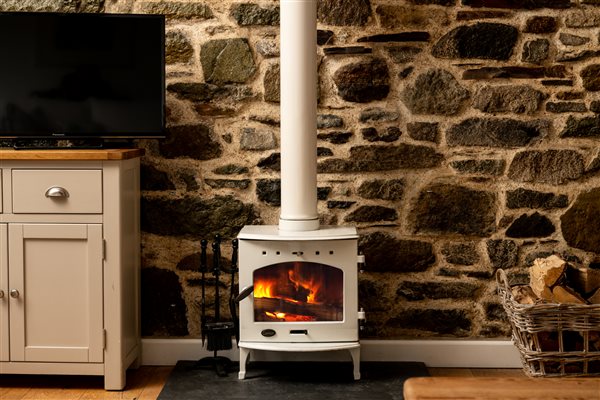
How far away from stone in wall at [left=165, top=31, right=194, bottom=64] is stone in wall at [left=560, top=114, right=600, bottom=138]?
1741 mm

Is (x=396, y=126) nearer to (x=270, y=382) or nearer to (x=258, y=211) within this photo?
(x=258, y=211)

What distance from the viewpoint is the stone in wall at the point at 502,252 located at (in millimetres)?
3844

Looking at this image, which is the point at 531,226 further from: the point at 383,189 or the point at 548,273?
the point at 383,189

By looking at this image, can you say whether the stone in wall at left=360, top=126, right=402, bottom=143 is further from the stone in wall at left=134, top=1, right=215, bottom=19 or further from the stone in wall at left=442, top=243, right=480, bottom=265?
the stone in wall at left=134, top=1, right=215, bottom=19

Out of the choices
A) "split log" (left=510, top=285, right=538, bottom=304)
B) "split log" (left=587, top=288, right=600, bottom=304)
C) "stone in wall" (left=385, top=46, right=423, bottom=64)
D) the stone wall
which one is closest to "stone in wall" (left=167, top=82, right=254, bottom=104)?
the stone wall

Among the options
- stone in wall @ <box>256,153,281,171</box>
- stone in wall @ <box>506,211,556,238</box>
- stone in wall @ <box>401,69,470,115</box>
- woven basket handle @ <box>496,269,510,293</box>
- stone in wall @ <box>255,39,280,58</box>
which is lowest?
woven basket handle @ <box>496,269,510,293</box>

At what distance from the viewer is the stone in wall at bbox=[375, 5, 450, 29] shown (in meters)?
3.79

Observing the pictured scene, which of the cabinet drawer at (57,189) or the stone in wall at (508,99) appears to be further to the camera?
the stone in wall at (508,99)

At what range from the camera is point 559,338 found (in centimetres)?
325

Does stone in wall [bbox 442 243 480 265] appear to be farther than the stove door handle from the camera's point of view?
Yes

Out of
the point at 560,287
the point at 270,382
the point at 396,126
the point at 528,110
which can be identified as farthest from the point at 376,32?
the point at 270,382

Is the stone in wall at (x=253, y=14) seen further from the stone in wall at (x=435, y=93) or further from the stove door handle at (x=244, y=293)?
the stove door handle at (x=244, y=293)

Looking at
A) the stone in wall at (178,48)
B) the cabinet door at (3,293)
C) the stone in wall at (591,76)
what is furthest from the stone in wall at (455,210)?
the cabinet door at (3,293)

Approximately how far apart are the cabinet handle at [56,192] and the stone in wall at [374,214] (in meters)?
1.26
